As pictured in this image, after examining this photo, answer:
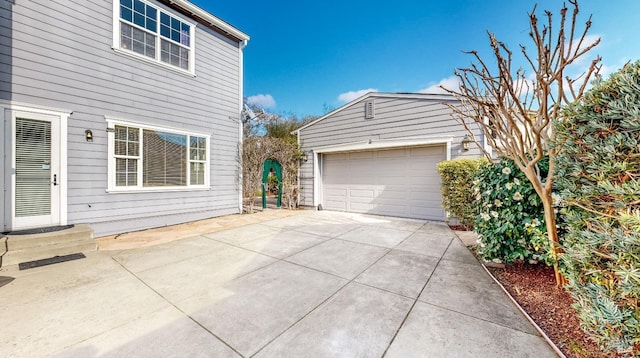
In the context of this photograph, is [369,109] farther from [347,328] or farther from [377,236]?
[347,328]

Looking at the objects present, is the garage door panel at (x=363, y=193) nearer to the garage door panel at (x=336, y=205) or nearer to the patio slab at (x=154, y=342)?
the garage door panel at (x=336, y=205)

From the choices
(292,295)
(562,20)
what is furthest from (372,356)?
(562,20)

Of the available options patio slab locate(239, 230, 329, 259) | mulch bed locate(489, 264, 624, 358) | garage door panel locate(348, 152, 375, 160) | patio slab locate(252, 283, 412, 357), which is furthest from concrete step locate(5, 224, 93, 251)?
Result: garage door panel locate(348, 152, 375, 160)

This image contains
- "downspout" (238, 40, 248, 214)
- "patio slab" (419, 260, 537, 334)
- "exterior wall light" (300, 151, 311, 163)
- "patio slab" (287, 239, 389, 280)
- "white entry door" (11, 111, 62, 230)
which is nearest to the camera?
"patio slab" (419, 260, 537, 334)

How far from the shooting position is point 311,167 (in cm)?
916

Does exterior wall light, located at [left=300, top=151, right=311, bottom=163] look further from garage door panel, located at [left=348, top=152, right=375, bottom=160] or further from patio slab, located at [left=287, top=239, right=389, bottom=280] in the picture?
patio slab, located at [left=287, top=239, right=389, bottom=280]

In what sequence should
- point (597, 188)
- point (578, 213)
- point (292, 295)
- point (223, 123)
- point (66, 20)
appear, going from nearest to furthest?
point (597, 188) → point (578, 213) → point (292, 295) → point (66, 20) → point (223, 123)

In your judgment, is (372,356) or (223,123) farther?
(223,123)

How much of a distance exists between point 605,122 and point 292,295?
298 centimetres

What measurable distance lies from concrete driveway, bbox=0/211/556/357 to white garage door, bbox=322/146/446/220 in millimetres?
2911

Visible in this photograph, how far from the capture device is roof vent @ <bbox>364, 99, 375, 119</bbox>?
7766mm

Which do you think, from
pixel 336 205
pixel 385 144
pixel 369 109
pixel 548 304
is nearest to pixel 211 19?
pixel 369 109

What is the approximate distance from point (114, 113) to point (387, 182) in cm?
711

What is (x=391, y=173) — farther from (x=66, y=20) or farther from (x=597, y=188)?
(x=66, y=20)
